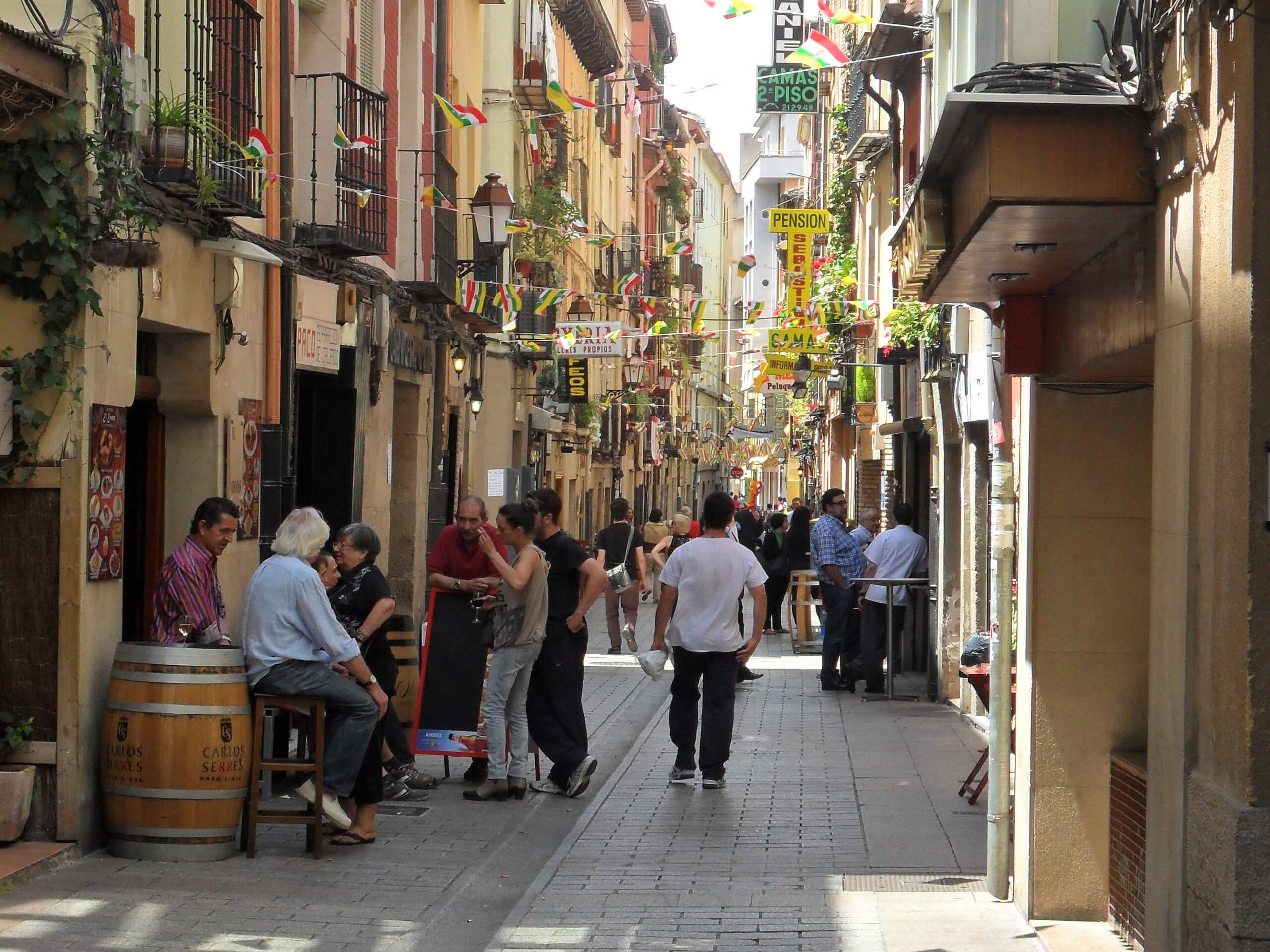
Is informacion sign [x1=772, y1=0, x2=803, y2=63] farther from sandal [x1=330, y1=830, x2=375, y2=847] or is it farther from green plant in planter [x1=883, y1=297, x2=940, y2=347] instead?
sandal [x1=330, y1=830, x2=375, y2=847]

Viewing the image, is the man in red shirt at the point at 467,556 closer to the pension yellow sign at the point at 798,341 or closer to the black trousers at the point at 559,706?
the black trousers at the point at 559,706

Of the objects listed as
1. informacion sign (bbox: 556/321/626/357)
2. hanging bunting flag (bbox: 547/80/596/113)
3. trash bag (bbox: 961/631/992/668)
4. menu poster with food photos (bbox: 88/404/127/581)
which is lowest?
trash bag (bbox: 961/631/992/668)

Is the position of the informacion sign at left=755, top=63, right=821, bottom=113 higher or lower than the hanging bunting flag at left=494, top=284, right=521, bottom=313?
higher

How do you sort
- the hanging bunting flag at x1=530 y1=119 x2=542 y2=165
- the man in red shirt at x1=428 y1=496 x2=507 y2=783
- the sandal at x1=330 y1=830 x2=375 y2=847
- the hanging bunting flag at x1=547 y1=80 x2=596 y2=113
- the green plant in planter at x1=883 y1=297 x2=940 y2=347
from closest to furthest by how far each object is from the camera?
the sandal at x1=330 y1=830 x2=375 y2=847 < the man in red shirt at x1=428 y1=496 x2=507 y2=783 < the hanging bunting flag at x1=547 y1=80 x2=596 y2=113 < the green plant in planter at x1=883 y1=297 x2=940 y2=347 < the hanging bunting flag at x1=530 y1=119 x2=542 y2=165

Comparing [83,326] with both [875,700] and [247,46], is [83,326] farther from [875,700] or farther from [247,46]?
[875,700]

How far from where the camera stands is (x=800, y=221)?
27.0 meters

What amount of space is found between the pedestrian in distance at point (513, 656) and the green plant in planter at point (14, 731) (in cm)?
299

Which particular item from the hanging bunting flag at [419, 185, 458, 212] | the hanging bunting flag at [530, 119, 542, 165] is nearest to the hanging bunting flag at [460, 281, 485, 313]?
the hanging bunting flag at [419, 185, 458, 212]

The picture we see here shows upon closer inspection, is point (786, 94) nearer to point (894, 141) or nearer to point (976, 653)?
point (894, 141)

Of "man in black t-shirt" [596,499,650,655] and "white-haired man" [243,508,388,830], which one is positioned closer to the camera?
"white-haired man" [243,508,388,830]

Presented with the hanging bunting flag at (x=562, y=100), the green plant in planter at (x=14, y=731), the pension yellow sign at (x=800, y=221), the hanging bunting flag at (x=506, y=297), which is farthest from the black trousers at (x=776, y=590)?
the green plant in planter at (x=14, y=731)

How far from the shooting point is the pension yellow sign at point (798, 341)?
25203 mm

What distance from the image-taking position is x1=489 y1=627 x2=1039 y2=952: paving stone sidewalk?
23.4ft

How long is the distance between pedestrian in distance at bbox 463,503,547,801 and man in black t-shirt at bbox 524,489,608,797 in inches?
6.1
